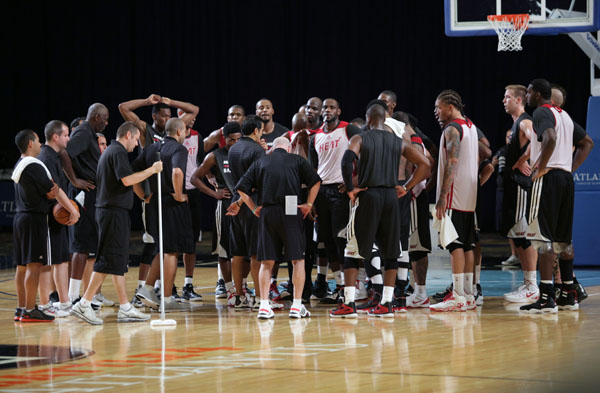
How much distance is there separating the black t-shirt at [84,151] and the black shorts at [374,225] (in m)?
3.01

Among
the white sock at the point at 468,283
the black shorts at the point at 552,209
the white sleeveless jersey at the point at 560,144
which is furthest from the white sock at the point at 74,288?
the white sleeveless jersey at the point at 560,144

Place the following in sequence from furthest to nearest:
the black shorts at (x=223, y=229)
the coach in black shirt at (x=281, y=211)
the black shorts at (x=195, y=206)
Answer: the black shorts at (x=195, y=206), the black shorts at (x=223, y=229), the coach in black shirt at (x=281, y=211)

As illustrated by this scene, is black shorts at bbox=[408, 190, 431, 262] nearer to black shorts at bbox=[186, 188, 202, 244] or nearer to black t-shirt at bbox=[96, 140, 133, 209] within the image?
black shorts at bbox=[186, 188, 202, 244]

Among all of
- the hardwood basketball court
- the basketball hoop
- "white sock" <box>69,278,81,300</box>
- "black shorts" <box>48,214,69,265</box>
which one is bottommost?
the hardwood basketball court

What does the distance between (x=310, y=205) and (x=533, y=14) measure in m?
4.88

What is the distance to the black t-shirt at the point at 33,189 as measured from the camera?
8.45m

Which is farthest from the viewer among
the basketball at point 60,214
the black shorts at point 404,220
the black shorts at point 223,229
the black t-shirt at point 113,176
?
the black shorts at point 223,229

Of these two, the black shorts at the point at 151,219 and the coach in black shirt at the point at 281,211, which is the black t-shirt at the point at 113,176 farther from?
the coach in black shirt at the point at 281,211

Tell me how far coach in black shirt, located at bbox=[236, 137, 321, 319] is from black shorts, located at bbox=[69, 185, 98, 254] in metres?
1.89

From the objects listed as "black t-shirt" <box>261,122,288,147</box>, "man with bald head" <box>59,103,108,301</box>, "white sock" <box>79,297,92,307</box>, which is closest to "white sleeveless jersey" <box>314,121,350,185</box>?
"black t-shirt" <box>261,122,288,147</box>

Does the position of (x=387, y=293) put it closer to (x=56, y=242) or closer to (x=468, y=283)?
(x=468, y=283)

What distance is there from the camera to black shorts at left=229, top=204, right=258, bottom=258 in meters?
9.06

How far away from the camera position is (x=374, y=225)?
27.5 ft

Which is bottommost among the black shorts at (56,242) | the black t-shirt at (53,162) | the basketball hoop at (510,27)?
the black shorts at (56,242)
